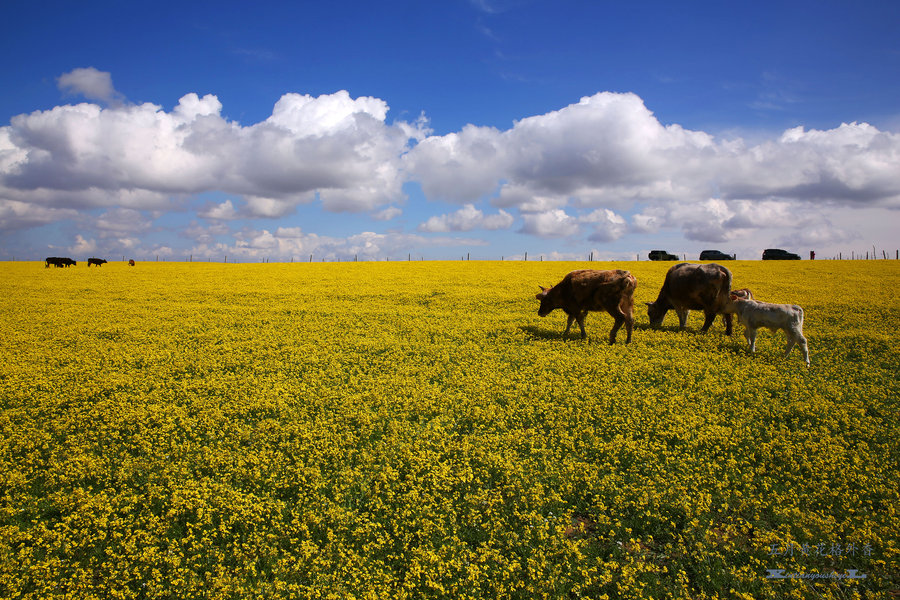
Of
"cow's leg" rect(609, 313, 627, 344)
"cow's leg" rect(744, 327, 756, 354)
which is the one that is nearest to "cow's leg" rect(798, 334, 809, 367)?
"cow's leg" rect(744, 327, 756, 354)

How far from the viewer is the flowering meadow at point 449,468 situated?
5.49 metres

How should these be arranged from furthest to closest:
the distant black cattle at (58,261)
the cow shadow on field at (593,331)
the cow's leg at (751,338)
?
1. the distant black cattle at (58,261)
2. the cow shadow on field at (593,331)
3. the cow's leg at (751,338)

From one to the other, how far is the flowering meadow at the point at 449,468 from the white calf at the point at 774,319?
757 mm

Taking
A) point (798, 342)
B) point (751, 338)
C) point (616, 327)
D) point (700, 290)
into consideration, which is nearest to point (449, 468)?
point (616, 327)

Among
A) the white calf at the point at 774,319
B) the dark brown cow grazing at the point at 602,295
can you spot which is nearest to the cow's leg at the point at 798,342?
the white calf at the point at 774,319

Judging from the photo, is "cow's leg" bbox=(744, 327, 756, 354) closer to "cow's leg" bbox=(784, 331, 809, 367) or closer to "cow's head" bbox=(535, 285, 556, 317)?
"cow's leg" bbox=(784, 331, 809, 367)

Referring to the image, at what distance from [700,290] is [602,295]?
3960mm

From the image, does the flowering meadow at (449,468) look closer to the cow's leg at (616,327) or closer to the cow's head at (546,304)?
the cow's leg at (616,327)

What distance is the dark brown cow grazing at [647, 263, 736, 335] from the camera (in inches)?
640

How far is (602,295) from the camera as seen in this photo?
15812mm

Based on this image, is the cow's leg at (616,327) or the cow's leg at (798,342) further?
the cow's leg at (616,327)

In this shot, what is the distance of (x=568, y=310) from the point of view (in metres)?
16.9

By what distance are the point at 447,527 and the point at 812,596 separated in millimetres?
4322

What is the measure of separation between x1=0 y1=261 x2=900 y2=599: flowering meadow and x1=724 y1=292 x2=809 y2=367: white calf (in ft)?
2.48
